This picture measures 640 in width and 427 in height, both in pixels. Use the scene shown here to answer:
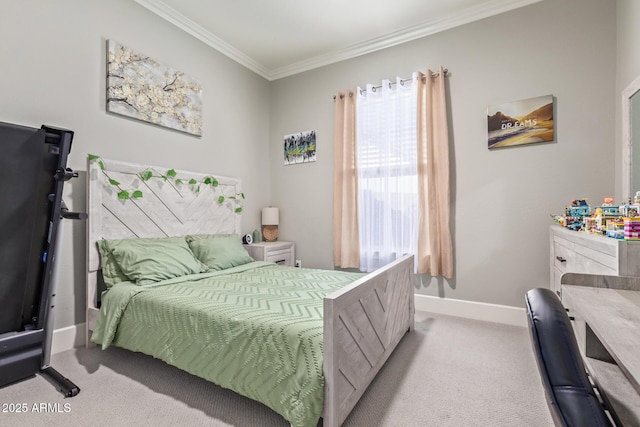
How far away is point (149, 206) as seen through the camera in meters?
2.72

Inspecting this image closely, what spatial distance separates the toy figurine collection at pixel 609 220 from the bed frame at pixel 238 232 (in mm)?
1133

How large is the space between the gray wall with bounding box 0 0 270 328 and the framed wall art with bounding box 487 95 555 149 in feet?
9.60

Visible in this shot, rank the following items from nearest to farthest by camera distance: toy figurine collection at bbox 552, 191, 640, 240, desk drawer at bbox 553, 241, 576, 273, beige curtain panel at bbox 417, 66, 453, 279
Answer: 1. toy figurine collection at bbox 552, 191, 640, 240
2. desk drawer at bbox 553, 241, 576, 273
3. beige curtain panel at bbox 417, 66, 453, 279

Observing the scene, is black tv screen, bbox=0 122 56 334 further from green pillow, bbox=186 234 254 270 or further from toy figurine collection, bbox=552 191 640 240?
toy figurine collection, bbox=552 191 640 240

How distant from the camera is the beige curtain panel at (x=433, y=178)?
2.99 metres

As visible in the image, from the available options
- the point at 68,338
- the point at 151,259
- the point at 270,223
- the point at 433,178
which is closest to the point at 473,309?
the point at 433,178

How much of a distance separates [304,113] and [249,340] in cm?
315

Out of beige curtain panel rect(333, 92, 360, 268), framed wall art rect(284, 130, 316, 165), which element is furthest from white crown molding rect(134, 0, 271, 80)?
beige curtain panel rect(333, 92, 360, 268)

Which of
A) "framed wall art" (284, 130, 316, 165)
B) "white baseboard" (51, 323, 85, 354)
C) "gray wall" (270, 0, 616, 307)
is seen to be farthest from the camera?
"framed wall art" (284, 130, 316, 165)

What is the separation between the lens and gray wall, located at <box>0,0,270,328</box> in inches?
81.1

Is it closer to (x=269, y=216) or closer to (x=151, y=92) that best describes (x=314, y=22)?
(x=151, y=92)

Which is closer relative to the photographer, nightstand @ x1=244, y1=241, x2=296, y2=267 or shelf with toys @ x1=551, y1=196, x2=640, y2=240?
shelf with toys @ x1=551, y1=196, x2=640, y2=240

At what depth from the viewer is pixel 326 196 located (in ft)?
12.4

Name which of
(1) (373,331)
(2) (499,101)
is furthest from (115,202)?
(2) (499,101)
